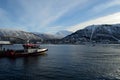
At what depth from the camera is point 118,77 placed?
151ft

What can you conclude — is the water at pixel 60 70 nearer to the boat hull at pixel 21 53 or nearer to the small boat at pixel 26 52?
the boat hull at pixel 21 53

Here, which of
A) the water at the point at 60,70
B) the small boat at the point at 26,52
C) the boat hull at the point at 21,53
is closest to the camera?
the water at the point at 60,70

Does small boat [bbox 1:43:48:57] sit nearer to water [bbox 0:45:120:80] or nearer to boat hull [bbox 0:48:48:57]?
boat hull [bbox 0:48:48:57]

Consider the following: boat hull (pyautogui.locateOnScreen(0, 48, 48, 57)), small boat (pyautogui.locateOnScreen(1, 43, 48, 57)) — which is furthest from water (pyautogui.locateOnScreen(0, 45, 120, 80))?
small boat (pyautogui.locateOnScreen(1, 43, 48, 57))

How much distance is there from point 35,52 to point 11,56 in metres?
19.6

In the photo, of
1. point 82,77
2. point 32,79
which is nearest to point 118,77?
point 82,77

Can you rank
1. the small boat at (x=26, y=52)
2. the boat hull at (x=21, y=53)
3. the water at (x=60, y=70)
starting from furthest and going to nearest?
the small boat at (x=26, y=52) → the boat hull at (x=21, y=53) → the water at (x=60, y=70)

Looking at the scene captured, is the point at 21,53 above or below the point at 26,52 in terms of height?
below

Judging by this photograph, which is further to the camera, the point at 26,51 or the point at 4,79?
the point at 26,51

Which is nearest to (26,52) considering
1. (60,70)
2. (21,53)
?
(21,53)

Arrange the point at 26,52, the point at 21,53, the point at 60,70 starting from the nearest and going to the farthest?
the point at 60,70 < the point at 21,53 < the point at 26,52

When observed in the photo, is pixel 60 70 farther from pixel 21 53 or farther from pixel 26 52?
pixel 26 52

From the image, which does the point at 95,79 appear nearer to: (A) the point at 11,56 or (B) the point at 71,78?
(B) the point at 71,78

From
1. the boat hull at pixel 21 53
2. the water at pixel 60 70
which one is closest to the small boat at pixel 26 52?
the boat hull at pixel 21 53
